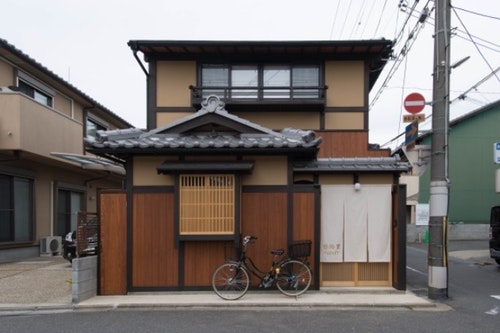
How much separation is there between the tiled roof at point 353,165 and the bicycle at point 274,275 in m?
2.09

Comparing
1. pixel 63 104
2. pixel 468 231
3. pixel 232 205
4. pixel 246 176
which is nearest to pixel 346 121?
pixel 246 176

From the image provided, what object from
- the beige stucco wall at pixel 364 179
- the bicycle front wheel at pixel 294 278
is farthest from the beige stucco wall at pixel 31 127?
the beige stucco wall at pixel 364 179

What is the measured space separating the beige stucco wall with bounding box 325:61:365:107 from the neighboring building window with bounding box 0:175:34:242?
10425 mm

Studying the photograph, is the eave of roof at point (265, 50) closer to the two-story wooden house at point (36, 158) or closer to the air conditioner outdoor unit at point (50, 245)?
the two-story wooden house at point (36, 158)

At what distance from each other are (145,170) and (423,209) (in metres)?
18.3

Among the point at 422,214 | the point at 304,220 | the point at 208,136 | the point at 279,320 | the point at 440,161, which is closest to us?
the point at 279,320

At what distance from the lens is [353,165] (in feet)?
31.9

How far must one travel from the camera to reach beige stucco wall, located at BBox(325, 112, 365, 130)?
1290cm

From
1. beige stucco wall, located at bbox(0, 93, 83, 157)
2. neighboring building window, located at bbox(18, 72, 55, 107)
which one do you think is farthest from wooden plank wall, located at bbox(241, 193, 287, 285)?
neighboring building window, located at bbox(18, 72, 55, 107)

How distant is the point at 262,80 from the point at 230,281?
709 cm

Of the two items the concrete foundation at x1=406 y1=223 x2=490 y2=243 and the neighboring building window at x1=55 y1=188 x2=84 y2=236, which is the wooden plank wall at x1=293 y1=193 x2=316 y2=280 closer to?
the neighboring building window at x1=55 y1=188 x2=84 y2=236

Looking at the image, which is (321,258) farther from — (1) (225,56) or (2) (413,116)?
(1) (225,56)

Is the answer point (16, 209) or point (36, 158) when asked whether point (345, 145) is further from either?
point (16, 209)

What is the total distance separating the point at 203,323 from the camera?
6.57 m
